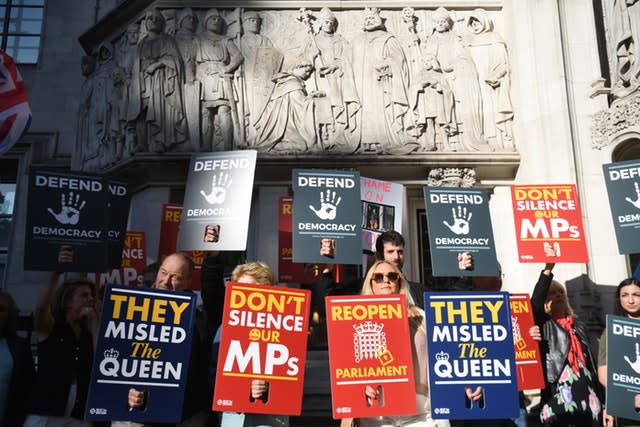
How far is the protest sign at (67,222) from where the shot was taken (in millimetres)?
6941

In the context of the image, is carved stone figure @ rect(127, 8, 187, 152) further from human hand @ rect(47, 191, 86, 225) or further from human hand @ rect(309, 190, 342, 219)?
human hand @ rect(309, 190, 342, 219)

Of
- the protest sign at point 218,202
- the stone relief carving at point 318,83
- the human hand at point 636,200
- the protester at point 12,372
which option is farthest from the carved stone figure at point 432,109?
the protester at point 12,372

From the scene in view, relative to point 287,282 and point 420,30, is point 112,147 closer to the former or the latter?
point 287,282

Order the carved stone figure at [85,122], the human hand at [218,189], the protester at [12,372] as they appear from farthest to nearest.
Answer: the carved stone figure at [85,122]
the human hand at [218,189]
the protester at [12,372]

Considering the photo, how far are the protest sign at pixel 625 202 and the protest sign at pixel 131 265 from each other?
7.08 meters

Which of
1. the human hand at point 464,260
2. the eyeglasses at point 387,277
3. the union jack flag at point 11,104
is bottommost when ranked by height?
the eyeglasses at point 387,277

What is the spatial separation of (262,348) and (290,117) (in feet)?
26.9

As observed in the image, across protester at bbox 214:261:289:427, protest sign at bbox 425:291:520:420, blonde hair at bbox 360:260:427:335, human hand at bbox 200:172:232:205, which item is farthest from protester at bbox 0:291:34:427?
protest sign at bbox 425:291:520:420

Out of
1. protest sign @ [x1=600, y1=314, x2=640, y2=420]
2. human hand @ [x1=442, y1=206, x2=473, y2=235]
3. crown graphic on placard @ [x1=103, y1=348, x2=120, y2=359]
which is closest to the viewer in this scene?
crown graphic on placard @ [x1=103, y1=348, x2=120, y2=359]

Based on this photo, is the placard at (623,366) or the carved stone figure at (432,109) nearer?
the placard at (623,366)

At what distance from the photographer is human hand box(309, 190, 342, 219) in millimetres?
7520

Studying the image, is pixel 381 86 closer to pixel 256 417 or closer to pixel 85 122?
pixel 85 122

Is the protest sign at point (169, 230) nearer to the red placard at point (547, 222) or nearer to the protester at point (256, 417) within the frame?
the protester at point (256, 417)

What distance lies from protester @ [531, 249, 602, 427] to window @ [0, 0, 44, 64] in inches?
663
